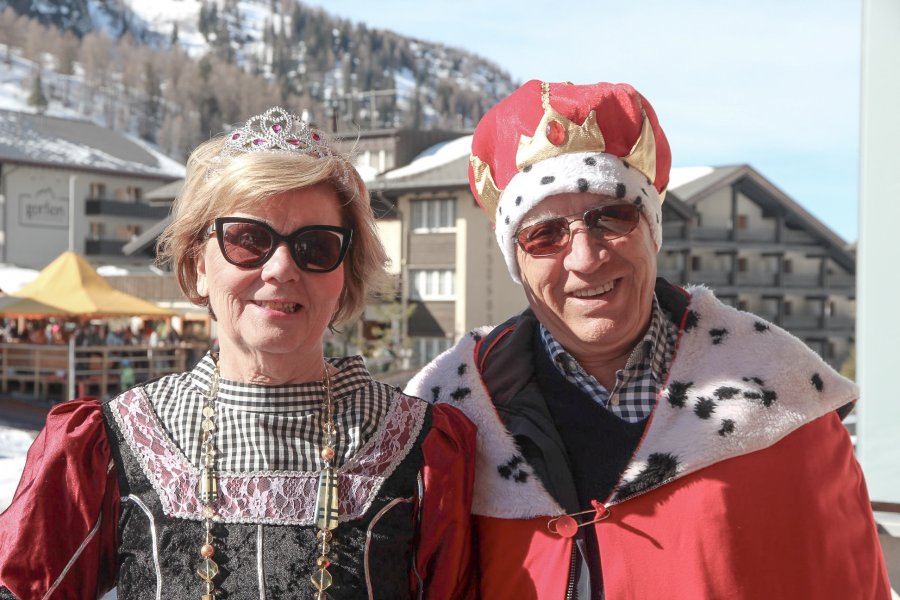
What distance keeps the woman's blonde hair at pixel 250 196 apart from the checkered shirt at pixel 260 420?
22 cm

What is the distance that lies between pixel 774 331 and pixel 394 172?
2513cm

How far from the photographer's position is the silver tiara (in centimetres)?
201

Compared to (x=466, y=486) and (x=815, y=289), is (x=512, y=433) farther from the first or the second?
(x=815, y=289)

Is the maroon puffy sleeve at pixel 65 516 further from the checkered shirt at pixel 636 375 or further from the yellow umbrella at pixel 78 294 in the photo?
the yellow umbrella at pixel 78 294

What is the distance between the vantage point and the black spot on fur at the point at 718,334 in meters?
2.25

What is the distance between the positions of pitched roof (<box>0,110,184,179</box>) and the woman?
47.0 metres

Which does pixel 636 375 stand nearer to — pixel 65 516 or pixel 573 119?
pixel 573 119

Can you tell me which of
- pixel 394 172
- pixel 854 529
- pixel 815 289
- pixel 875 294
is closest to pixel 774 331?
pixel 854 529

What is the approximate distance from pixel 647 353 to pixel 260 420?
0.84m

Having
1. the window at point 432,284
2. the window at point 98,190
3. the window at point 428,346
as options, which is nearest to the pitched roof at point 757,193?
the window at point 432,284

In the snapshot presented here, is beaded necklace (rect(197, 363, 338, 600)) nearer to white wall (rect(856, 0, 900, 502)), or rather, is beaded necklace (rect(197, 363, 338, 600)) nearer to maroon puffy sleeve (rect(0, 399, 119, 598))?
maroon puffy sleeve (rect(0, 399, 119, 598))

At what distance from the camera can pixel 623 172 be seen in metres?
2.18

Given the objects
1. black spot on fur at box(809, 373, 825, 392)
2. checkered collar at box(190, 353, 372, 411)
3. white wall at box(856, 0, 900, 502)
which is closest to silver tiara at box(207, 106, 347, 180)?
checkered collar at box(190, 353, 372, 411)

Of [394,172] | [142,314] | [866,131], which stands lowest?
[142,314]
